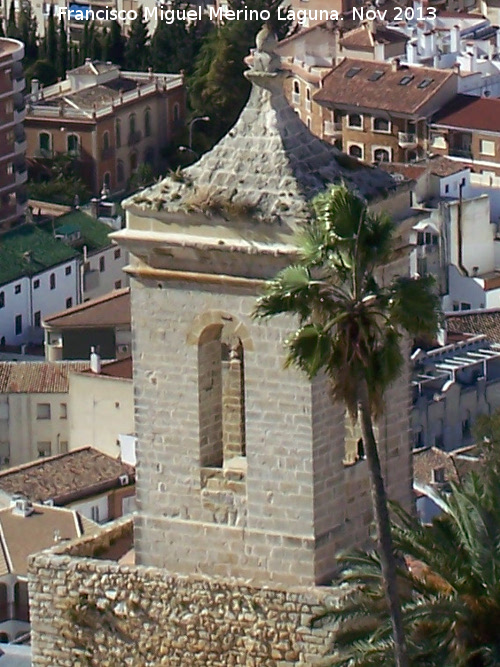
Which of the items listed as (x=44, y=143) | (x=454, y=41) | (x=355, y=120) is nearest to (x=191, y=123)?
(x=44, y=143)

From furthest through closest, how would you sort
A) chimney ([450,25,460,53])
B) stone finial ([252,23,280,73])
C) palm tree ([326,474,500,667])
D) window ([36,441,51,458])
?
chimney ([450,25,460,53])
window ([36,441,51,458])
stone finial ([252,23,280,73])
palm tree ([326,474,500,667])

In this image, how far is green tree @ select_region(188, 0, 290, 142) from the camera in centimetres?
10375

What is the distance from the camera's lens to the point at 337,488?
86.0ft

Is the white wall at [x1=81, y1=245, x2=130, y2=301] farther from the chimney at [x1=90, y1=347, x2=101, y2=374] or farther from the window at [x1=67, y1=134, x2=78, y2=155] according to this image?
the window at [x1=67, y1=134, x2=78, y2=155]

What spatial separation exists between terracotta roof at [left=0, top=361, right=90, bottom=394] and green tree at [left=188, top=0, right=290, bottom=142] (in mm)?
31400

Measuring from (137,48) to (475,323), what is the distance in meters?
40.7

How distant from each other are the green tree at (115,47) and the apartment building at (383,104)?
649 inches

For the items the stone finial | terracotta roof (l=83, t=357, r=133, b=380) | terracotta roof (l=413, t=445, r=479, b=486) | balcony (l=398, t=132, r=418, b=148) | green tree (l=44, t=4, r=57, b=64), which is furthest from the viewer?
green tree (l=44, t=4, r=57, b=64)

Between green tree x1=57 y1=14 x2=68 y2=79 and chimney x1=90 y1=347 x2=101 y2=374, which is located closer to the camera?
chimney x1=90 y1=347 x2=101 y2=374

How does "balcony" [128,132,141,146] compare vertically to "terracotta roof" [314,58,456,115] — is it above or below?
below

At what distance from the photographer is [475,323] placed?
75.2 m

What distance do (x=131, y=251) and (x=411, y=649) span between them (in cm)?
424

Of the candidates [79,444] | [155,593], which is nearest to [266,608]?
[155,593]

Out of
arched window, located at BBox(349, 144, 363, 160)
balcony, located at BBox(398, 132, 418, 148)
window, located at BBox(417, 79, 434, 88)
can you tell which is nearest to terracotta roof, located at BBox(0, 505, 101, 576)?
balcony, located at BBox(398, 132, 418, 148)
